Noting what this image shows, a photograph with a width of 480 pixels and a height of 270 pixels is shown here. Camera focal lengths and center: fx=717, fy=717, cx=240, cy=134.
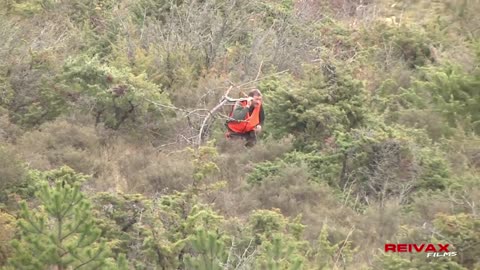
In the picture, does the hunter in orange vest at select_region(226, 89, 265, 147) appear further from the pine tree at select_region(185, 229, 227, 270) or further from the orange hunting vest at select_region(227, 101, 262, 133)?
the pine tree at select_region(185, 229, 227, 270)

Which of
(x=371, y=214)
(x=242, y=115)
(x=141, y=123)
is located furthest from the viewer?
(x=141, y=123)

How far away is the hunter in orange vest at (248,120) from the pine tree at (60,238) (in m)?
5.09

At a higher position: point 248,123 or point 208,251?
point 208,251

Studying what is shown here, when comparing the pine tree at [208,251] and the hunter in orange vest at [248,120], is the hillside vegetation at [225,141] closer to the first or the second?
the pine tree at [208,251]

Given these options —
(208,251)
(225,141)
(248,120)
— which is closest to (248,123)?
(248,120)

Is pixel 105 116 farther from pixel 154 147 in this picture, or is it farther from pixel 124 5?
pixel 124 5

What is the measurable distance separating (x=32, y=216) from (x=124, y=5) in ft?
37.0

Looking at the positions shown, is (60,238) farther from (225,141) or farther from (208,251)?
(225,141)

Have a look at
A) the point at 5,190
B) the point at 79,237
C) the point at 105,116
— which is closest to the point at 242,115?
the point at 105,116

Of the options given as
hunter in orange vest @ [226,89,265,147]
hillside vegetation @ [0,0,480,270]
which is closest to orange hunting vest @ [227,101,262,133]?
hunter in orange vest @ [226,89,265,147]

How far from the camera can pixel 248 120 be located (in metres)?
10.0

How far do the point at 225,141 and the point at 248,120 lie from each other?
1.57 feet

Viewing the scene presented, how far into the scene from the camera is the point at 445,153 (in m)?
8.88

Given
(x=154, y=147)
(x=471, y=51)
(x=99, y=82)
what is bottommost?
(x=154, y=147)
